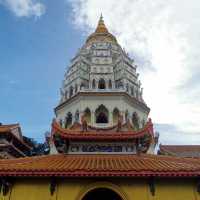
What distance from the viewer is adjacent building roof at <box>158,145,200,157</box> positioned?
37219 mm

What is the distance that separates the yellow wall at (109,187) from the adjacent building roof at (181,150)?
2556 centimetres

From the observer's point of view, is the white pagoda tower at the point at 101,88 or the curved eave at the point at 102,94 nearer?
the white pagoda tower at the point at 101,88

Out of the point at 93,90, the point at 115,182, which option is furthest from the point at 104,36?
the point at 115,182

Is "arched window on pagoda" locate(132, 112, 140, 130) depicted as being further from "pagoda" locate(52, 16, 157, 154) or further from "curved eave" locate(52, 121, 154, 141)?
"curved eave" locate(52, 121, 154, 141)

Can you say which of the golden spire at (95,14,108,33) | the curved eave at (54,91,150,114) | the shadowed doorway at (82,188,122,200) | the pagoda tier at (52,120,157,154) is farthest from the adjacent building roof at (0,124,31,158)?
the golden spire at (95,14,108,33)

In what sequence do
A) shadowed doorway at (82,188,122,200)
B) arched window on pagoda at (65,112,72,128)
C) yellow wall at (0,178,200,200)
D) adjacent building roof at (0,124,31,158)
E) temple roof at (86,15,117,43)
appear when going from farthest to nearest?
temple roof at (86,15,117,43) < arched window on pagoda at (65,112,72,128) < adjacent building roof at (0,124,31,158) < shadowed doorway at (82,188,122,200) < yellow wall at (0,178,200,200)

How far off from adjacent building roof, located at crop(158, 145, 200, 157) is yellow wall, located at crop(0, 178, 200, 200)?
83.9 feet

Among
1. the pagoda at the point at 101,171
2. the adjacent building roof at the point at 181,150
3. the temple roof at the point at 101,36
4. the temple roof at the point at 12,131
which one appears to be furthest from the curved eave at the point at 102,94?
the pagoda at the point at 101,171

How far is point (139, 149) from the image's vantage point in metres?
15.4

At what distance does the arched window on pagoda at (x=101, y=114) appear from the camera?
3797cm

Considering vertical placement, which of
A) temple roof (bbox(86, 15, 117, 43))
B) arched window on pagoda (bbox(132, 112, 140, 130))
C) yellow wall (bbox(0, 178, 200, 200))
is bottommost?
yellow wall (bbox(0, 178, 200, 200))

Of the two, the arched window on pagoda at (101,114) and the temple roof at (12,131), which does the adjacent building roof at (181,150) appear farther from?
the temple roof at (12,131)

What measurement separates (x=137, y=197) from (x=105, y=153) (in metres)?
3.98

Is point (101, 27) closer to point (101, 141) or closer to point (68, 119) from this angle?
point (68, 119)
